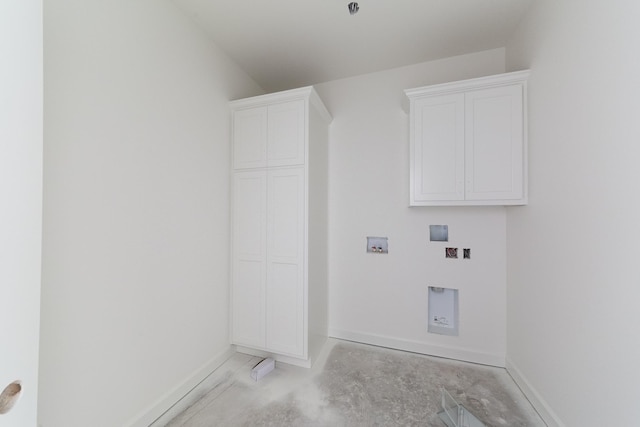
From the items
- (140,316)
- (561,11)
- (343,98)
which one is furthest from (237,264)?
(561,11)

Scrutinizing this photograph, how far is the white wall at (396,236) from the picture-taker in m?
2.24

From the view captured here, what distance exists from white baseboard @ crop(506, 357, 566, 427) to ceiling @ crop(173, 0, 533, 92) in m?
2.80

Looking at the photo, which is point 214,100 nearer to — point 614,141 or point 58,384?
point 58,384

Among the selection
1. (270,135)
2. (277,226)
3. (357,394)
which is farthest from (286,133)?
(357,394)

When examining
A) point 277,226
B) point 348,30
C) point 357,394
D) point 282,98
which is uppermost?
point 348,30

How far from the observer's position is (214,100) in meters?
2.20

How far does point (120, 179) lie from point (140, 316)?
0.87 m

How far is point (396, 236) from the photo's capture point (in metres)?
2.54

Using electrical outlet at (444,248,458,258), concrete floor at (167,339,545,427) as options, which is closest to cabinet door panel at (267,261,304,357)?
concrete floor at (167,339,545,427)

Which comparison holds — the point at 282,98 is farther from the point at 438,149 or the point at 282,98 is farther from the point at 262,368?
the point at 262,368

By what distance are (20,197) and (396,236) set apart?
250cm

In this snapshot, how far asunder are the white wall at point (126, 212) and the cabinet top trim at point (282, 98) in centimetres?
26

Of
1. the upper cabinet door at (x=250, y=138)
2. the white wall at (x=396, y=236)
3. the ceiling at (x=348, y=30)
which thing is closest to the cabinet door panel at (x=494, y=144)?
the white wall at (x=396, y=236)

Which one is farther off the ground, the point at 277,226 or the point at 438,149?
the point at 438,149
